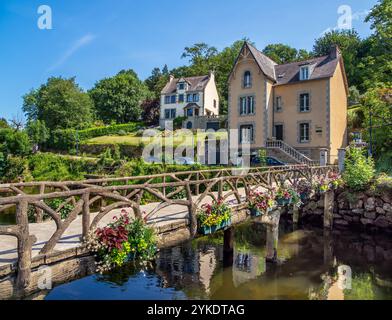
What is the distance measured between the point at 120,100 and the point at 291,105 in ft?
123

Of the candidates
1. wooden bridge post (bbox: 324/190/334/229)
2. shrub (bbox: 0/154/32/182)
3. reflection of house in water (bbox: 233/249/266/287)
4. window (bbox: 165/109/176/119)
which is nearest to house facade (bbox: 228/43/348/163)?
wooden bridge post (bbox: 324/190/334/229)

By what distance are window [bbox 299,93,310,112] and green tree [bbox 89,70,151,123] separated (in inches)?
1418

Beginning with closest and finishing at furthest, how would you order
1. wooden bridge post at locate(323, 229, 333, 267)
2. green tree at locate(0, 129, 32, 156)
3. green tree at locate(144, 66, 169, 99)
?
wooden bridge post at locate(323, 229, 333, 267) < green tree at locate(0, 129, 32, 156) < green tree at locate(144, 66, 169, 99)

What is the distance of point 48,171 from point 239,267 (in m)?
30.2

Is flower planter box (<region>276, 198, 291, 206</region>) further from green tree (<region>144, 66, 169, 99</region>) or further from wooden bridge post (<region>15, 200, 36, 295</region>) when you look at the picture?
green tree (<region>144, 66, 169, 99</region>)

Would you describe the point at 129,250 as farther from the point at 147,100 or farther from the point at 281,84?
the point at 147,100

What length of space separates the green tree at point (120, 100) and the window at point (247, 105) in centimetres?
3149

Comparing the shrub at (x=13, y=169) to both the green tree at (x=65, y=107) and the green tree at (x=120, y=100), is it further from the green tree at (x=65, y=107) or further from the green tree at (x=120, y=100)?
the green tree at (x=120, y=100)

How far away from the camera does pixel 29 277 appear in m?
4.45

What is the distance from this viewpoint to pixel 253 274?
10.5 metres

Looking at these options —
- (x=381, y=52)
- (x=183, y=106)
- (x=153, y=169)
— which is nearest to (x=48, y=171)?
(x=153, y=169)

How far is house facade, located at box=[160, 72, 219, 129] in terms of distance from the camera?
46.0 m

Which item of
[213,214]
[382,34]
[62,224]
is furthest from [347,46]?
[62,224]

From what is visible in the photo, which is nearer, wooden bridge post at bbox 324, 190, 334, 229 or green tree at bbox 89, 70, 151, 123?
wooden bridge post at bbox 324, 190, 334, 229
